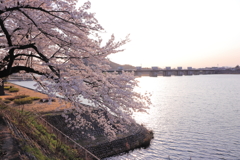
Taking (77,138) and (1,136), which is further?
(77,138)

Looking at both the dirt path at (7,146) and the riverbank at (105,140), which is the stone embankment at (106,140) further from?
the dirt path at (7,146)

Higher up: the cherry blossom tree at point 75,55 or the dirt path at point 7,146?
the cherry blossom tree at point 75,55

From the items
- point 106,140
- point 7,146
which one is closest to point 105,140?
point 106,140

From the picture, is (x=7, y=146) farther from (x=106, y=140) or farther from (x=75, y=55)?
(x=106, y=140)

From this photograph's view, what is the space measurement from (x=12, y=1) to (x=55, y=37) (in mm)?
1953

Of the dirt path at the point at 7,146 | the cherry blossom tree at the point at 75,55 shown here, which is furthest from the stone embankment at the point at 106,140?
the cherry blossom tree at the point at 75,55

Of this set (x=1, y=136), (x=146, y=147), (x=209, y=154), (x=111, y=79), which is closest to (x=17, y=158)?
(x=1, y=136)

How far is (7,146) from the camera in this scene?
24.6 ft

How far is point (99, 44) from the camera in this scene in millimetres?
8812

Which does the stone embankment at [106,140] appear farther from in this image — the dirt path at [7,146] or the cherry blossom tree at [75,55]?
the cherry blossom tree at [75,55]

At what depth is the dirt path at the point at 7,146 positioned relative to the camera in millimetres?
6789

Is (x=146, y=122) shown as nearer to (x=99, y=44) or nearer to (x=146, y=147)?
(x=146, y=147)

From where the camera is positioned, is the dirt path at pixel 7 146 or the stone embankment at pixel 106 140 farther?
the stone embankment at pixel 106 140

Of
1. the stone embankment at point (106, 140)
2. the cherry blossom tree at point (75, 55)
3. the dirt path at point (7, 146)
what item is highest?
the cherry blossom tree at point (75, 55)
